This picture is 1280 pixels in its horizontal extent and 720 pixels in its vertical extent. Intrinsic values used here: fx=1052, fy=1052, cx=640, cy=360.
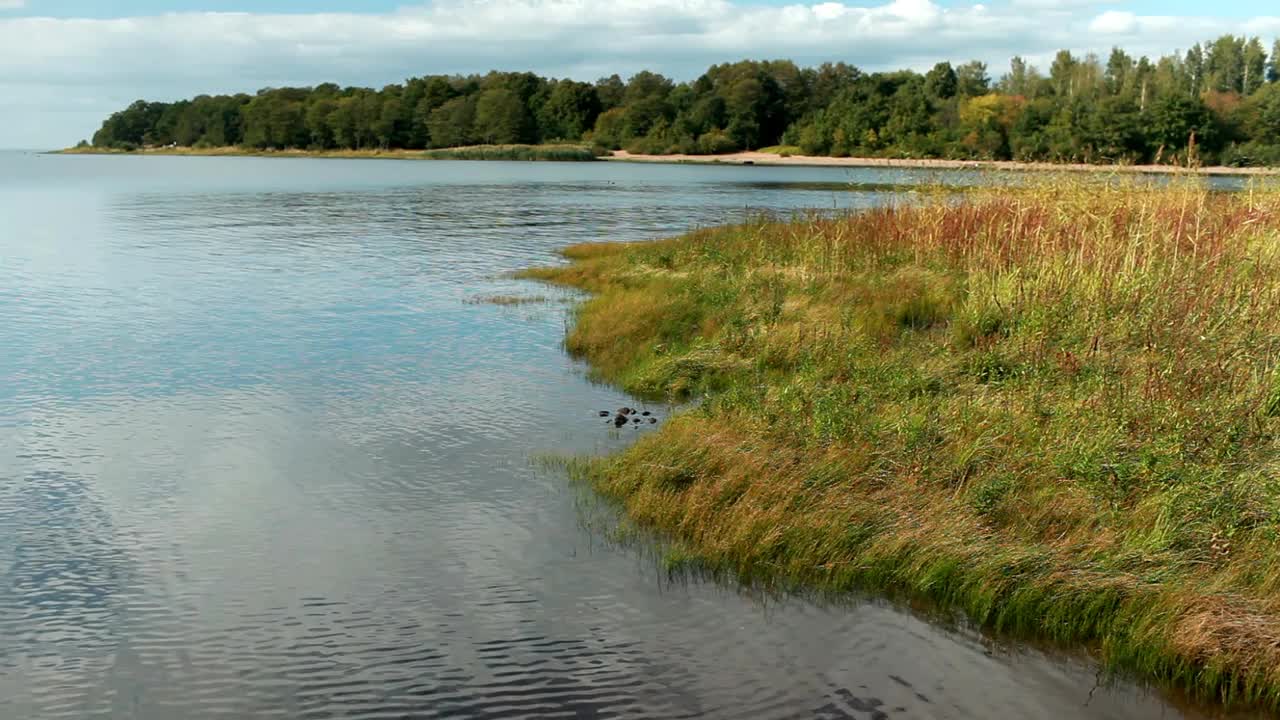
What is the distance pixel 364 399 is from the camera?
54.5 feet

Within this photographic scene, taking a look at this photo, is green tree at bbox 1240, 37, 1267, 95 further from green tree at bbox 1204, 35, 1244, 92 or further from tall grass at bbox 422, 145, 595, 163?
tall grass at bbox 422, 145, 595, 163

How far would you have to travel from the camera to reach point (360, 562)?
34.1ft

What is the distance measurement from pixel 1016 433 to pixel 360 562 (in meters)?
7.05

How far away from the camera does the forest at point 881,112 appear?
105812mm

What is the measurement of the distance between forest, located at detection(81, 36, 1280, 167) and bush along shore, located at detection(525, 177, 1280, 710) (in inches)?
3618

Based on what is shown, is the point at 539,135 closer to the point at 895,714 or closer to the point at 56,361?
the point at 56,361

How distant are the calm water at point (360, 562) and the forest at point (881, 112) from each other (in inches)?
3838

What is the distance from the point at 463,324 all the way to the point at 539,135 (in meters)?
177

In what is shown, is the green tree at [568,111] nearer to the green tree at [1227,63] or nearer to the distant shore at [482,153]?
the distant shore at [482,153]

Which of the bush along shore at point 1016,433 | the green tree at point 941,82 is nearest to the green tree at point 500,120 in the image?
the green tree at point 941,82

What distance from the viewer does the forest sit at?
347ft

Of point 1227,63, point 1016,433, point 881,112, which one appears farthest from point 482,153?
point 1016,433

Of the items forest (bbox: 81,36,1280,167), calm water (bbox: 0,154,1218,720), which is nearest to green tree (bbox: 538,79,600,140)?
forest (bbox: 81,36,1280,167)

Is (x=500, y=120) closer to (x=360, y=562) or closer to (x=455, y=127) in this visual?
(x=455, y=127)
